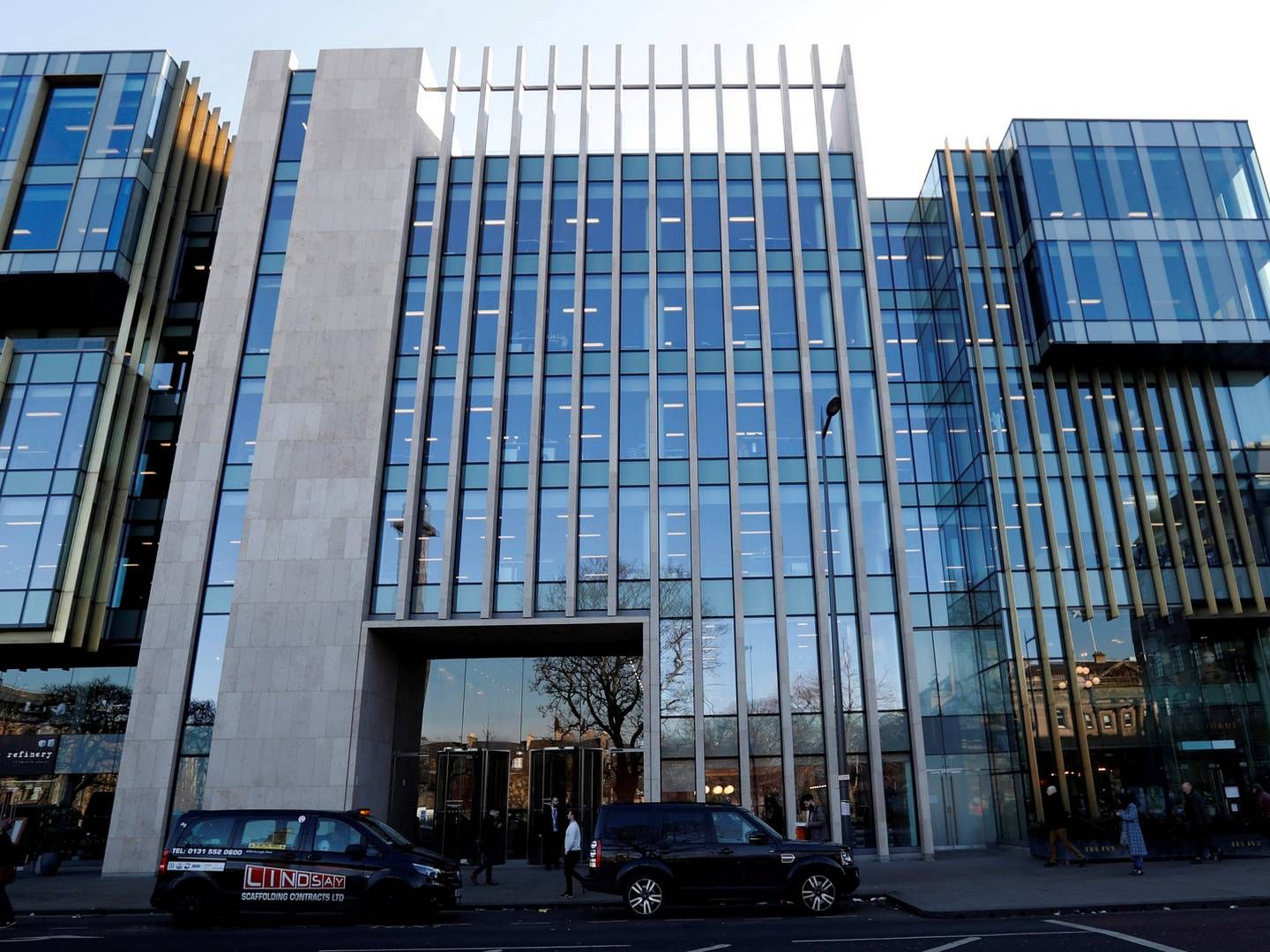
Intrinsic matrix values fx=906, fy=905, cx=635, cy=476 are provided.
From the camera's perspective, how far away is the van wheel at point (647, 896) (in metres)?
14.9

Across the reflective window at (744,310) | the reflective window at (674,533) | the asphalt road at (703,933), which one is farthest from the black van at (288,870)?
the reflective window at (744,310)

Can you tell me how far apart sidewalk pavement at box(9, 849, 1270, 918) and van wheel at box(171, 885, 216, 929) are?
3131 mm

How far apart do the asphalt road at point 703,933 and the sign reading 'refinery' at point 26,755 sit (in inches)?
622

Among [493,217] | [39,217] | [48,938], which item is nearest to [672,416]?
[493,217]

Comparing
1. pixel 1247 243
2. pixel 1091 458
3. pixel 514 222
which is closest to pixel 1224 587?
pixel 1091 458

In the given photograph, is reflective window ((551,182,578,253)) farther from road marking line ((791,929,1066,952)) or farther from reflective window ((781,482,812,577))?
road marking line ((791,929,1066,952))

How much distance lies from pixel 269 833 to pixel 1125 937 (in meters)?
12.9

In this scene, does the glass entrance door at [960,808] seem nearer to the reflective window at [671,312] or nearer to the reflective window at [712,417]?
the reflective window at [712,417]

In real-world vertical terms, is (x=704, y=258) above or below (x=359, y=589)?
above

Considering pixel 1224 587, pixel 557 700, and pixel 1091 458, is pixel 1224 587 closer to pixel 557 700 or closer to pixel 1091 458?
pixel 1091 458

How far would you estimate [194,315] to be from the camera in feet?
106

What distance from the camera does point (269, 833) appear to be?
15.2 meters

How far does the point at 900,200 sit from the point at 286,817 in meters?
31.2

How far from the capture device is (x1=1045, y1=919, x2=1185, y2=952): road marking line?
1034 centimetres
